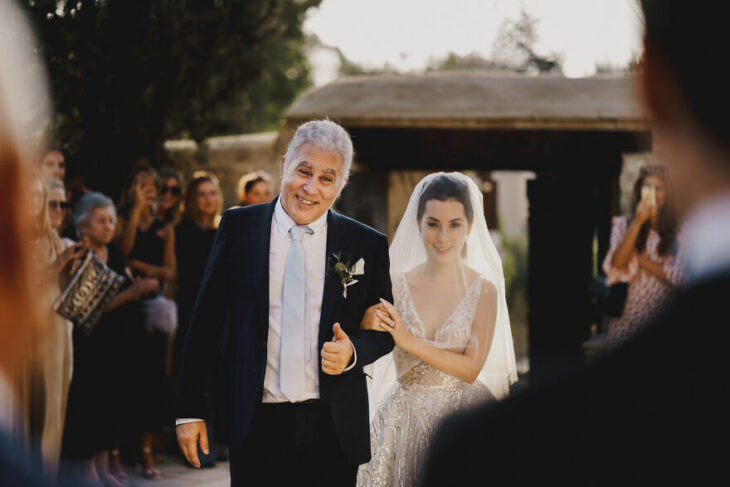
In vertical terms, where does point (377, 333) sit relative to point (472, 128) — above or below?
below

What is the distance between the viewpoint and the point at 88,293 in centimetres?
598

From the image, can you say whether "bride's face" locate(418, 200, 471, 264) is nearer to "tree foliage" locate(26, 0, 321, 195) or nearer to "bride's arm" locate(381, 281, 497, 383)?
"bride's arm" locate(381, 281, 497, 383)

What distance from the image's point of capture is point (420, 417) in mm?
4398

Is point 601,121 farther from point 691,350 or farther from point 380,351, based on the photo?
point 691,350

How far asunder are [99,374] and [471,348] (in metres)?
3.16

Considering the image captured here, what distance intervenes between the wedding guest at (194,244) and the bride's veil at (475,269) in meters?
2.59

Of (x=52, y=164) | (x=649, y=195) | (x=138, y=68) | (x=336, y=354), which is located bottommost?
(x=336, y=354)

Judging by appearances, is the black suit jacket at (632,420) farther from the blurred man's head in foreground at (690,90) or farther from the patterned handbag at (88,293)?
the patterned handbag at (88,293)

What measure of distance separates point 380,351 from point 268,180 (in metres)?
4.15

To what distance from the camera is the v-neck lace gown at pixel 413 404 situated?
438 centimetres

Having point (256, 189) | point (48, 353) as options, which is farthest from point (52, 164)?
point (256, 189)

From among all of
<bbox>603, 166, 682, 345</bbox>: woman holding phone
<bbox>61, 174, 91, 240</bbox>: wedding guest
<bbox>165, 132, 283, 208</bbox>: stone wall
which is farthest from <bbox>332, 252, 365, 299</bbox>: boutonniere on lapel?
<bbox>165, 132, 283, 208</bbox>: stone wall

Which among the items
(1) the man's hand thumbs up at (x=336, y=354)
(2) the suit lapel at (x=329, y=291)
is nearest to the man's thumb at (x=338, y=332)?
(1) the man's hand thumbs up at (x=336, y=354)

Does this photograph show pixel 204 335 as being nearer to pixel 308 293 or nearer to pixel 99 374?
pixel 308 293
